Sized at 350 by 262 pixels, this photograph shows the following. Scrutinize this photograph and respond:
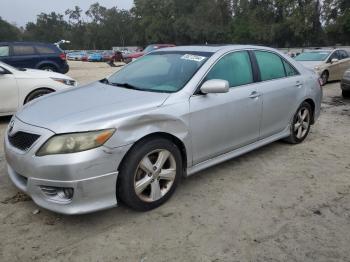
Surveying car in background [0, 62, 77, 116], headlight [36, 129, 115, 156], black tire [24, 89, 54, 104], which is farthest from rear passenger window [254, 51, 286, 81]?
black tire [24, 89, 54, 104]

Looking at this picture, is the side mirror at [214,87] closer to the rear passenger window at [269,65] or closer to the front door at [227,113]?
the front door at [227,113]

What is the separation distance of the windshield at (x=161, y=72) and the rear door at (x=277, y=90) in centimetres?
99

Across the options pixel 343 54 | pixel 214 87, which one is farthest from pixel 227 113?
pixel 343 54

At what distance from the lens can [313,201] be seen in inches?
151

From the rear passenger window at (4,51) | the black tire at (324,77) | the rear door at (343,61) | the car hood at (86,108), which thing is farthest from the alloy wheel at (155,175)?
the rear door at (343,61)

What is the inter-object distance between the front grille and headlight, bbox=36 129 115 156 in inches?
7.1

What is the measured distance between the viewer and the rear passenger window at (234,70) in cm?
423

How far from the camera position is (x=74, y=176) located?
304 cm

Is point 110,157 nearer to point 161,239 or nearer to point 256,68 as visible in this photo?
point 161,239

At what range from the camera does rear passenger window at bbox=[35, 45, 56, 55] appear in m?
13.4

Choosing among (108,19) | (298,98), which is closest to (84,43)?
(108,19)

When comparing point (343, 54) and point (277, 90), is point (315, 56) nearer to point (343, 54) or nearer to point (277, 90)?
point (343, 54)

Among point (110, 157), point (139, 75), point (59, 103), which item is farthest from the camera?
point (139, 75)

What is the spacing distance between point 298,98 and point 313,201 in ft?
6.49
